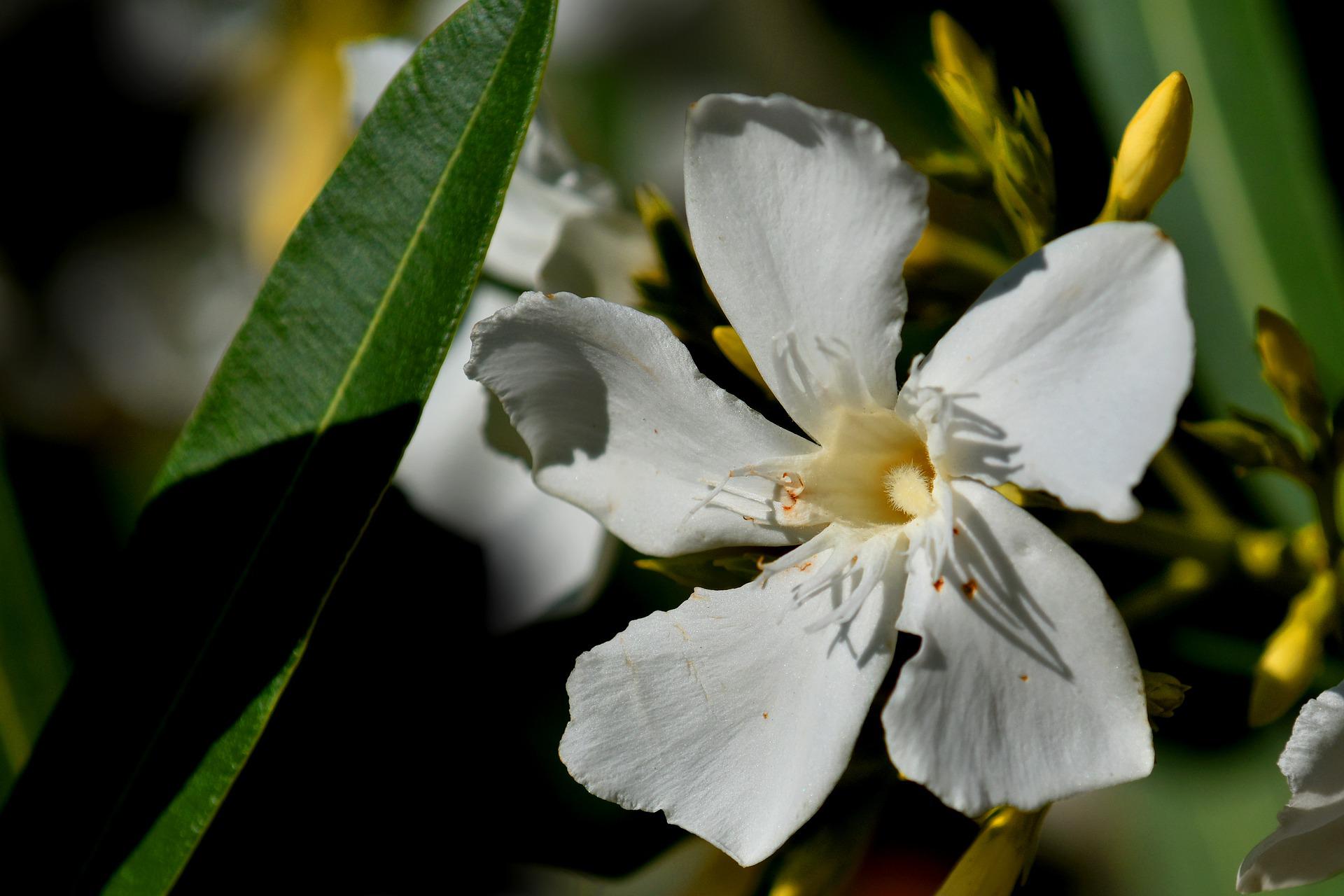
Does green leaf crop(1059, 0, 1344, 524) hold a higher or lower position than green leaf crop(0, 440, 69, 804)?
lower

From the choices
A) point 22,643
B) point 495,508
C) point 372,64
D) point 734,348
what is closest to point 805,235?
point 734,348

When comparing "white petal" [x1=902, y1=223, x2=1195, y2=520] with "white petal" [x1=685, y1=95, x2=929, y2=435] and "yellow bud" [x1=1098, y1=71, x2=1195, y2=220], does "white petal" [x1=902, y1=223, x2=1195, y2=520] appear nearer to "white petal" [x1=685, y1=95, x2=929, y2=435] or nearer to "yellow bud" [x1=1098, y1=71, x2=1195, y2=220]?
"white petal" [x1=685, y1=95, x2=929, y2=435]

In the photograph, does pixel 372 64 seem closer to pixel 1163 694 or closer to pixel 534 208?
pixel 534 208

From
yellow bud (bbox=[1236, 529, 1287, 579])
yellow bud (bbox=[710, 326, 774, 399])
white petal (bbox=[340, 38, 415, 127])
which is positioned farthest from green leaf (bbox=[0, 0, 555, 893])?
yellow bud (bbox=[1236, 529, 1287, 579])

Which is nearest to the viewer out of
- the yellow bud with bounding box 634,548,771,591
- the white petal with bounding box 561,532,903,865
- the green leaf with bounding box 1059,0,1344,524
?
the white petal with bounding box 561,532,903,865

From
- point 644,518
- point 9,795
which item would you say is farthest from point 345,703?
point 644,518

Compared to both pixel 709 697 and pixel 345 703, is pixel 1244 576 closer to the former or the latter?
pixel 709 697
